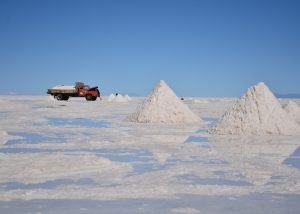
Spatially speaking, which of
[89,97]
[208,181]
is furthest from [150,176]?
[89,97]

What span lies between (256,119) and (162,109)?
492 centimetres

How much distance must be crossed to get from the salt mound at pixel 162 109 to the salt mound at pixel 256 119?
13.1 feet

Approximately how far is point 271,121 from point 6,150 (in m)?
7.11

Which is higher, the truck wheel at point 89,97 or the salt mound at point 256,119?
the truck wheel at point 89,97

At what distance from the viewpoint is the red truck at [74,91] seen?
44156mm

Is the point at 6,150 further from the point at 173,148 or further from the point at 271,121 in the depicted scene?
the point at 271,121

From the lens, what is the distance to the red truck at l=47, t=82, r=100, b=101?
4416 cm

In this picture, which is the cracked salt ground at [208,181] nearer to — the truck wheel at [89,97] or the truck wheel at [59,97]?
the truck wheel at [89,97]

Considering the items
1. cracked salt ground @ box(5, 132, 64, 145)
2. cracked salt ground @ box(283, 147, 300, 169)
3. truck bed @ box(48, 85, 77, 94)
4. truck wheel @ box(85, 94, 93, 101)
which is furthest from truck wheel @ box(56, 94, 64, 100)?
cracked salt ground @ box(283, 147, 300, 169)

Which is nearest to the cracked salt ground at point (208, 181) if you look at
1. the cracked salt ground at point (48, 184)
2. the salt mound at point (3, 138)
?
the cracked salt ground at point (48, 184)

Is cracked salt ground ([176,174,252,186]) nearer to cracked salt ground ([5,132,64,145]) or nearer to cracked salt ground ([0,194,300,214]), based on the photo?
cracked salt ground ([0,194,300,214])

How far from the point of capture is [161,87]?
16.5 meters

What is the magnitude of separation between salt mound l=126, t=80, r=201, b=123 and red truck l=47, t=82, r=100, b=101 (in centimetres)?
2822

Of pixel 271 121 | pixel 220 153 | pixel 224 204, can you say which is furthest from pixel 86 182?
pixel 271 121
